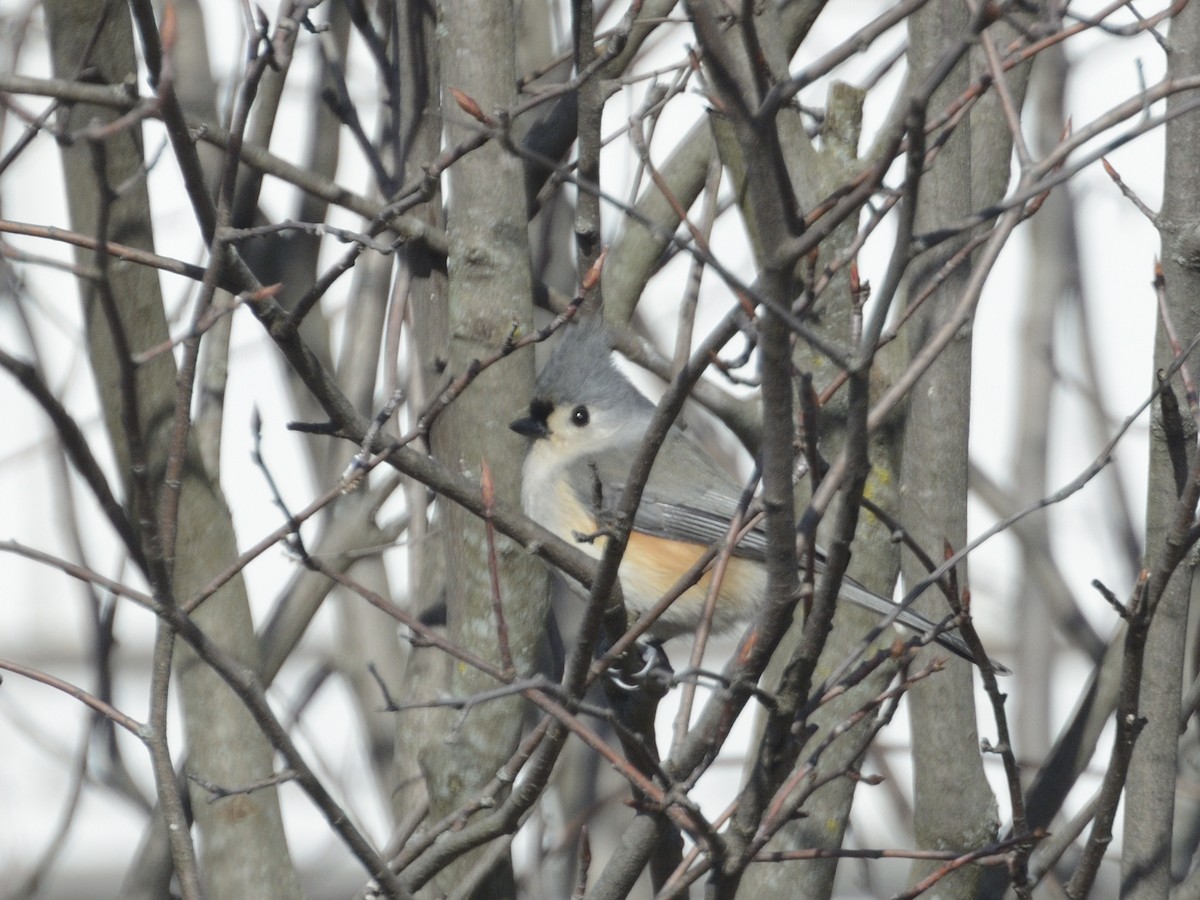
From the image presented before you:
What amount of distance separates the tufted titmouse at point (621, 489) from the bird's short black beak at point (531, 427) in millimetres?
11

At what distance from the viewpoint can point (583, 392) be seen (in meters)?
3.43

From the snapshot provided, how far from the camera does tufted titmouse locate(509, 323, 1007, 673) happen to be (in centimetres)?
337

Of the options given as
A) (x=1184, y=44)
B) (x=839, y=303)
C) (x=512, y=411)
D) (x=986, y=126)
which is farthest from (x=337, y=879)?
(x=1184, y=44)

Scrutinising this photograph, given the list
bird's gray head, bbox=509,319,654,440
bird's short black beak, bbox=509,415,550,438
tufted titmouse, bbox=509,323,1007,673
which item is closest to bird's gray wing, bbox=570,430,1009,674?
tufted titmouse, bbox=509,323,1007,673

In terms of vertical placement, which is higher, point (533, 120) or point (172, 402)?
point (533, 120)

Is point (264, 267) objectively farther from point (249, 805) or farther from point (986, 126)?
point (986, 126)

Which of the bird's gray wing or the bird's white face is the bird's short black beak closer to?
the bird's white face

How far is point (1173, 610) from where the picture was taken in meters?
2.42

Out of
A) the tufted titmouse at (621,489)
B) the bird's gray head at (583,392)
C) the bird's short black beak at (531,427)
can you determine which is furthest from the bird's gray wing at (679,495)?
the bird's short black beak at (531,427)

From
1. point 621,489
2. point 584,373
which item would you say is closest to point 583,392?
point 584,373

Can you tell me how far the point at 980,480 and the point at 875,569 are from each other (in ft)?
3.87

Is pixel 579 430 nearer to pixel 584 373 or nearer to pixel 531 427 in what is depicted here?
pixel 584 373

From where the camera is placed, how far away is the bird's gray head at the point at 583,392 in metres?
3.22

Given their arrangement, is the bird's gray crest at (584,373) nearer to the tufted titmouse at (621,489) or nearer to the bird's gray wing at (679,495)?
the tufted titmouse at (621,489)
